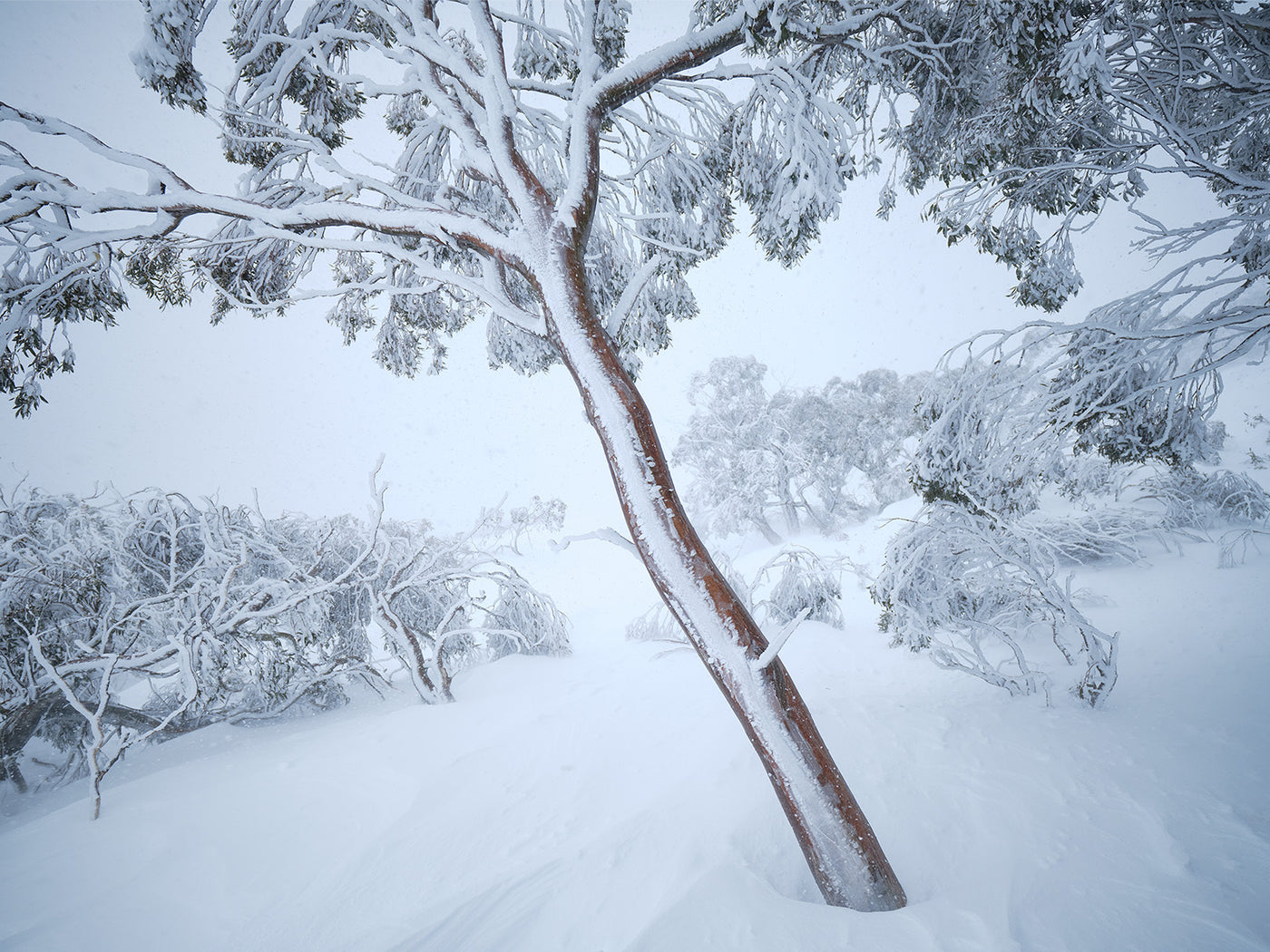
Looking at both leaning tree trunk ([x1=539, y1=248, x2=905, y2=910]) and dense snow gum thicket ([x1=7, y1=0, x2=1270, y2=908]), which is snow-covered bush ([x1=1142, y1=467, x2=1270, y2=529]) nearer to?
dense snow gum thicket ([x1=7, y1=0, x2=1270, y2=908])

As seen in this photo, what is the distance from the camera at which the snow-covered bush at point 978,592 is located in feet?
15.0

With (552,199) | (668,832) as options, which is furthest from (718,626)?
(552,199)

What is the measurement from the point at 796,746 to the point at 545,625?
777cm

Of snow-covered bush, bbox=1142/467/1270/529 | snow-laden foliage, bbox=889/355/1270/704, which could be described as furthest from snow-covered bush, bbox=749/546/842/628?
snow-covered bush, bbox=1142/467/1270/529

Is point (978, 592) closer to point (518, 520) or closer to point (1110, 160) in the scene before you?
→ point (1110, 160)

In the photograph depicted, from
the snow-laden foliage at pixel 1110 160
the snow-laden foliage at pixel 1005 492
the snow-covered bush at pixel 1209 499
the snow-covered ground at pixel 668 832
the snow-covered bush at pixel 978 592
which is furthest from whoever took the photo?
the snow-covered bush at pixel 1209 499

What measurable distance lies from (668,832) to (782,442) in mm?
17848

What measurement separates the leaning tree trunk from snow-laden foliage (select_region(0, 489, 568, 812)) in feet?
15.1

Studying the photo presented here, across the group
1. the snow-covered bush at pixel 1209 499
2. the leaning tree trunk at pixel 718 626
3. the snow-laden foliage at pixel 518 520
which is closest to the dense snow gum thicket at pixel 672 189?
the leaning tree trunk at pixel 718 626

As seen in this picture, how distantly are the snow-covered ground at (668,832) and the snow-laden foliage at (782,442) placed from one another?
13630 mm

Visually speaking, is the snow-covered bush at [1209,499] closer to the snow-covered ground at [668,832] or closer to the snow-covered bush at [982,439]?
the snow-covered ground at [668,832]

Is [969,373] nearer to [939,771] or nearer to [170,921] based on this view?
[939,771]

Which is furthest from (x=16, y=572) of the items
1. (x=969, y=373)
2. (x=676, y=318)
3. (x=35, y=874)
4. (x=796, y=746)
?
(x=969, y=373)

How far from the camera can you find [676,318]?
4.98 meters
